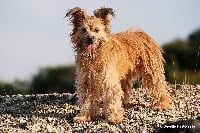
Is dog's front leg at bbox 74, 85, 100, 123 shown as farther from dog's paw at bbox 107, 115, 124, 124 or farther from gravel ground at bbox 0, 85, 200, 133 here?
dog's paw at bbox 107, 115, 124, 124

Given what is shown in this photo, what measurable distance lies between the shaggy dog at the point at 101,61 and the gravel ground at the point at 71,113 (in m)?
0.31

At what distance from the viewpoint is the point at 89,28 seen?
14.3 m

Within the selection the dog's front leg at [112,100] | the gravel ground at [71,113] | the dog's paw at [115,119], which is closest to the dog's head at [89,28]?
the dog's front leg at [112,100]

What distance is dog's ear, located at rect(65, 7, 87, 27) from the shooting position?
14492 mm

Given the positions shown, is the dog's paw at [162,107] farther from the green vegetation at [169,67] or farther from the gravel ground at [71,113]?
the green vegetation at [169,67]

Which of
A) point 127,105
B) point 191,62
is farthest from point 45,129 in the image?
point 191,62

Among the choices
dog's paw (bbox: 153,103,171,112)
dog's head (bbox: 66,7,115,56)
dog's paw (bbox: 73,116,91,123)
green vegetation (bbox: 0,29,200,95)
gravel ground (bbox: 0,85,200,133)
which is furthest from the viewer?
green vegetation (bbox: 0,29,200,95)

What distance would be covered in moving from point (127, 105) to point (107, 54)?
2.05 meters

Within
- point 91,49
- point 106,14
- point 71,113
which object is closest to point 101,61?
point 91,49

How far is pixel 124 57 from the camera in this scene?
1533 cm

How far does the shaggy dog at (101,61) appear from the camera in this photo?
14.4m

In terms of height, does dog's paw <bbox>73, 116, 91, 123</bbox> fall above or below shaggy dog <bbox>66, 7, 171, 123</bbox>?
below

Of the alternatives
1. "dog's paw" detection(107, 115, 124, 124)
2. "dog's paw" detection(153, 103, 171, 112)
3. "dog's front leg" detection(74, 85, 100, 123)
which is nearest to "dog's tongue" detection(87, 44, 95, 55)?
"dog's front leg" detection(74, 85, 100, 123)

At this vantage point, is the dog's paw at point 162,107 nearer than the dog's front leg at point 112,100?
No
